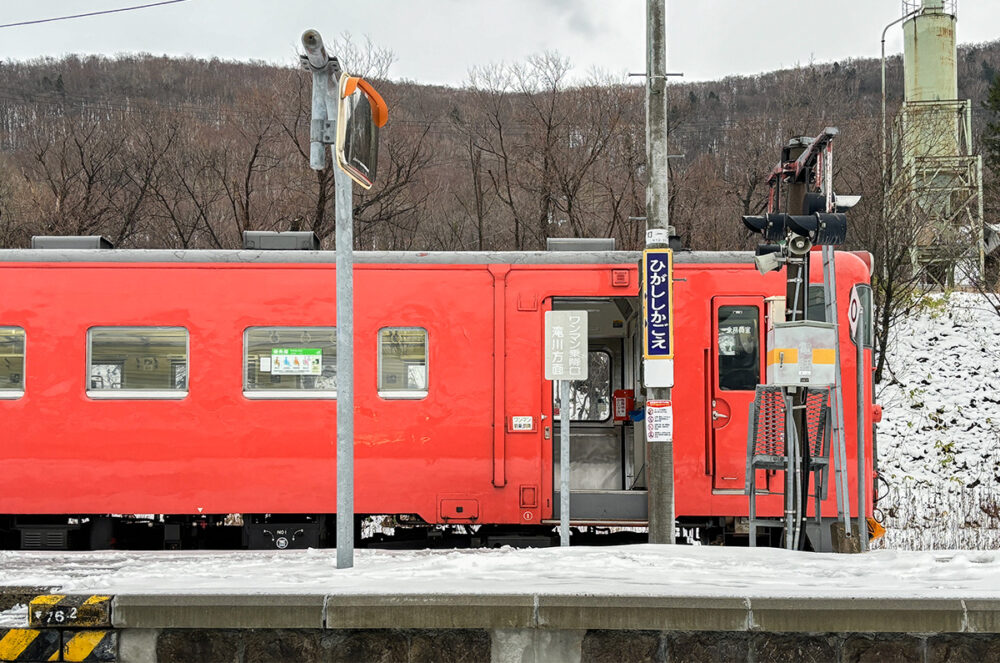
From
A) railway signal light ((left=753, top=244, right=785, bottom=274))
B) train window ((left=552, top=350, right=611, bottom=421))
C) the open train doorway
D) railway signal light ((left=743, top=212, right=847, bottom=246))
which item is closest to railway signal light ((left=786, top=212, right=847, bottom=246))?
railway signal light ((left=743, top=212, right=847, bottom=246))

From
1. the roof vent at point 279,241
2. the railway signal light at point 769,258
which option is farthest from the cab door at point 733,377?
the roof vent at point 279,241

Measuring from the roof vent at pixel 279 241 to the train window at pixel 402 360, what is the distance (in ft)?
3.92

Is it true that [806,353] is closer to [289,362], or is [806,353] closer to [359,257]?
[359,257]

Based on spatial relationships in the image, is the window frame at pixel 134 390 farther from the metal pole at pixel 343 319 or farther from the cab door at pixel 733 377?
the cab door at pixel 733 377

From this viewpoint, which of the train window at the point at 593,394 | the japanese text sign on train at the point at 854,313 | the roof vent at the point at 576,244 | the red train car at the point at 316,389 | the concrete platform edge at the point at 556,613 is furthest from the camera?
the train window at the point at 593,394

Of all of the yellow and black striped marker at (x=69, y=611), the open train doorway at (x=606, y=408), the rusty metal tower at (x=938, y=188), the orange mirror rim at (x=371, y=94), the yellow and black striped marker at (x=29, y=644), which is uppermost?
the rusty metal tower at (x=938, y=188)

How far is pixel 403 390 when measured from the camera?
920cm

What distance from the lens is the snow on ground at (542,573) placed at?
4.54 metres

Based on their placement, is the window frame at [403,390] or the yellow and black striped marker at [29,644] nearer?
the yellow and black striped marker at [29,644]

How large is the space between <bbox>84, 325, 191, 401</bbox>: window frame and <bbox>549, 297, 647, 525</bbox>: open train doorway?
360cm

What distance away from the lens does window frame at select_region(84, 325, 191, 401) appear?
358 inches

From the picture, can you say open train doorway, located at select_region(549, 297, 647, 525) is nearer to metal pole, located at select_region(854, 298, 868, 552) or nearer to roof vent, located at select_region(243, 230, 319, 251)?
metal pole, located at select_region(854, 298, 868, 552)

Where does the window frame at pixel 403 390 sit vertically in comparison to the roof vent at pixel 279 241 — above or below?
below

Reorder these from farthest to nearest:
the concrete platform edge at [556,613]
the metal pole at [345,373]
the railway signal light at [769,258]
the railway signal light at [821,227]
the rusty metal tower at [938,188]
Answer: the rusty metal tower at [938,188]
the railway signal light at [769,258]
the railway signal light at [821,227]
the metal pole at [345,373]
the concrete platform edge at [556,613]
